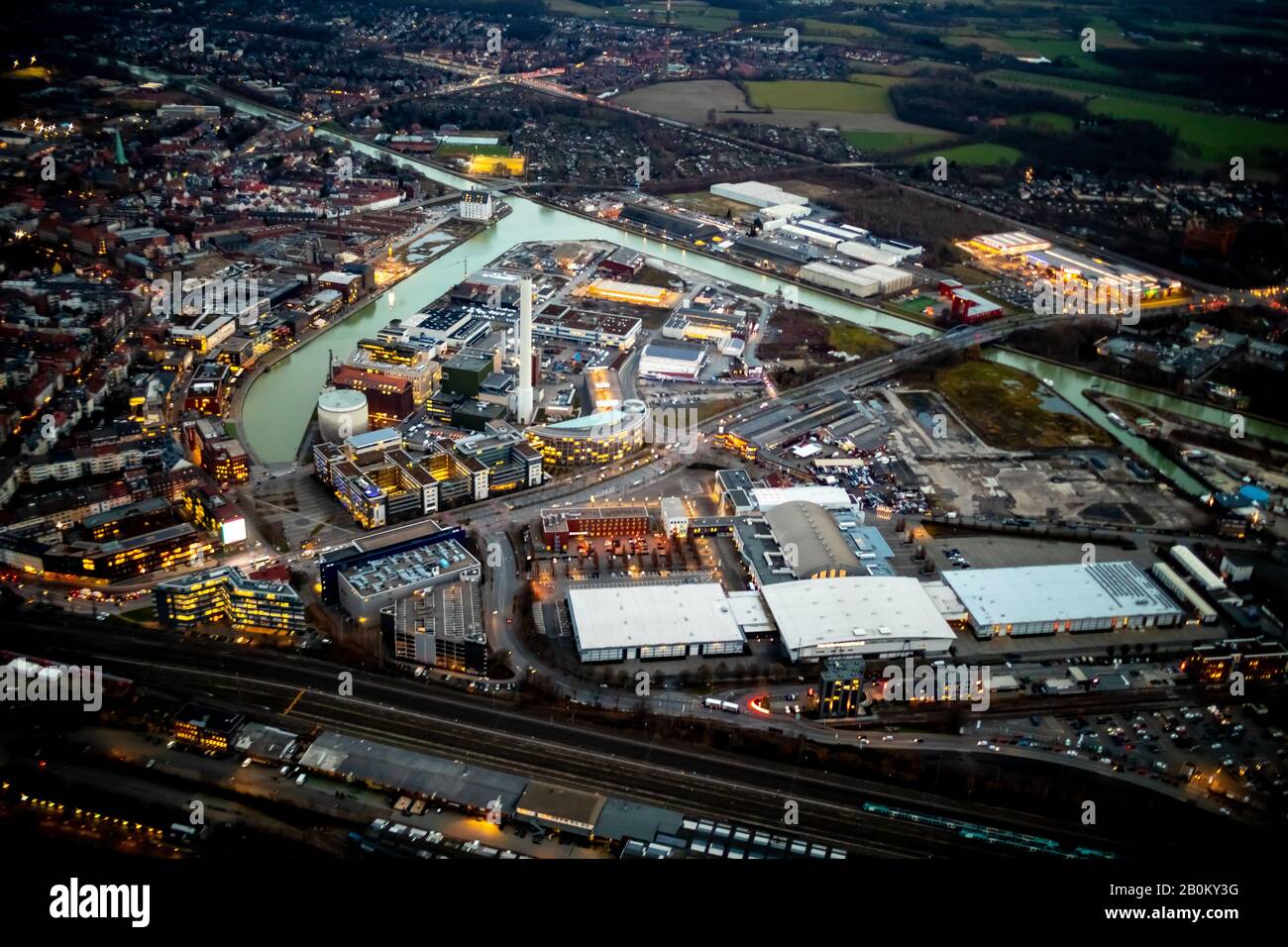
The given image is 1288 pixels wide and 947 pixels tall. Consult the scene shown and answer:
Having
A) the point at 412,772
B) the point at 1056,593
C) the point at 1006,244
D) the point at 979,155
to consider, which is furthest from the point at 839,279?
the point at 412,772

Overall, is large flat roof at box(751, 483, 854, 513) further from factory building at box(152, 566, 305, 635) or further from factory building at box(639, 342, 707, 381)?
factory building at box(152, 566, 305, 635)

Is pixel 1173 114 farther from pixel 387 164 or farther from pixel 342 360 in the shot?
pixel 342 360

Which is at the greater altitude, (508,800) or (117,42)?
(117,42)

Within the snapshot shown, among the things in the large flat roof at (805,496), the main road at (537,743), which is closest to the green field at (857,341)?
the large flat roof at (805,496)

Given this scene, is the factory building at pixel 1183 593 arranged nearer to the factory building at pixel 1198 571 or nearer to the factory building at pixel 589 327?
the factory building at pixel 1198 571

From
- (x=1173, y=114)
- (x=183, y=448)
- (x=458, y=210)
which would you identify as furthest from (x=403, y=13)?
(x=183, y=448)

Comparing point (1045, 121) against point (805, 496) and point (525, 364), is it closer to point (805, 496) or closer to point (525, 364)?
point (525, 364)
